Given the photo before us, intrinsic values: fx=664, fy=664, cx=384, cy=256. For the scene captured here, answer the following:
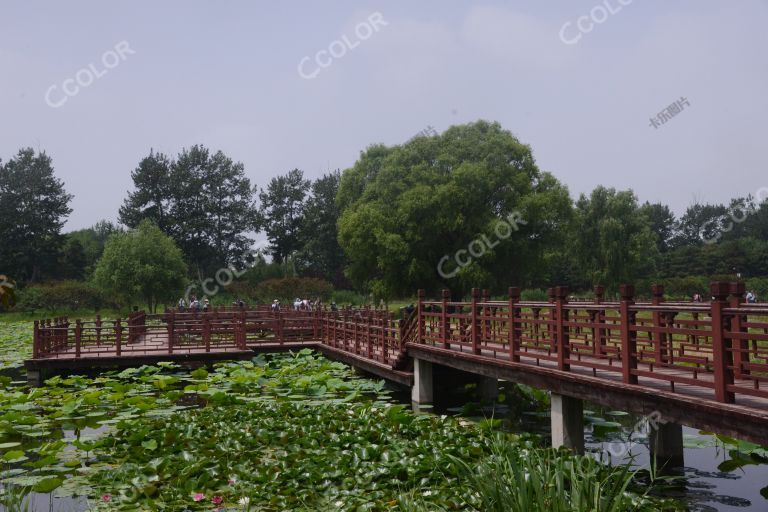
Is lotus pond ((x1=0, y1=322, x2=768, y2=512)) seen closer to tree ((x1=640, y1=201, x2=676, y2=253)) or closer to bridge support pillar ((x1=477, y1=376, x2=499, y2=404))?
bridge support pillar ((x1=477, y1=376, x2=499, y2=404))

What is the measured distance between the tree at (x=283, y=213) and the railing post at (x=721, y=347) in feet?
172

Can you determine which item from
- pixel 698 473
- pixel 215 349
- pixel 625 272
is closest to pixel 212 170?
pixel 625 272

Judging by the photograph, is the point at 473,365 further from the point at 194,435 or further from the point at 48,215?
the point at 48,215

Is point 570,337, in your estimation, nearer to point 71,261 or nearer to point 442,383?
point 442,383

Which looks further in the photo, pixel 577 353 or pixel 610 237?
pixel 610 237

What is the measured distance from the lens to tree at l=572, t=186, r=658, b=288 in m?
42.8

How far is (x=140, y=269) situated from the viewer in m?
35.1

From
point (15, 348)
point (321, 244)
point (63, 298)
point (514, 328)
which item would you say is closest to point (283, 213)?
point (321, 244)

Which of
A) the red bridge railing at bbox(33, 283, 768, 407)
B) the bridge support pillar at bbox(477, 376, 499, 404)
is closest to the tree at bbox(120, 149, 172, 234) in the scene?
the red bridge railing at bbox(33, 283, 768, 407)

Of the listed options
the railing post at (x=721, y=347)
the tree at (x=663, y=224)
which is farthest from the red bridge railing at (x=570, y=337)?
the tree at (x=663, y=224)

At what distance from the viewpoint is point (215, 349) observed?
1959 centimetres

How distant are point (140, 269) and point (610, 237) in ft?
93.9

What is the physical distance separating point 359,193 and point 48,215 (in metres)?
33.7

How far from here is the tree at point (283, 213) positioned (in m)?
57.6
